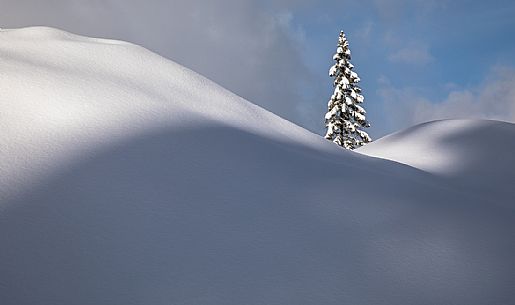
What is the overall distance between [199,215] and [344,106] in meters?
17.3

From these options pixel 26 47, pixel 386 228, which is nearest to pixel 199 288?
pixel 386 228

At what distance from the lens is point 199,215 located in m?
2.54

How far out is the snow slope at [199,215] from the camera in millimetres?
2033

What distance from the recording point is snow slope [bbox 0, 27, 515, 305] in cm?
203

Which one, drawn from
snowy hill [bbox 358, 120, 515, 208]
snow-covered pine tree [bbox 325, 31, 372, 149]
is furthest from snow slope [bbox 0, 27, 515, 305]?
snow-covered pine tree [bbox 325, 31, 372, 149]

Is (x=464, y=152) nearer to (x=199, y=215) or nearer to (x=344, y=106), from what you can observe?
(x=199, y=215)

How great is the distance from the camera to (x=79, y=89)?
12.4 feet

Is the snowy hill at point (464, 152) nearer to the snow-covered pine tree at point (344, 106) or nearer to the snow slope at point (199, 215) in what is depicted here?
the snow slope at point (199, 215)

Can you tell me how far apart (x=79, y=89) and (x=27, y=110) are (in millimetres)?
667

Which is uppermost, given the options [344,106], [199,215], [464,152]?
[344,106]

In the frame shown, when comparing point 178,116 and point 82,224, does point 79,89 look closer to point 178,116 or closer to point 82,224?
point 178,116

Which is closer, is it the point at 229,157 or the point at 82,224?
the point at 82,224

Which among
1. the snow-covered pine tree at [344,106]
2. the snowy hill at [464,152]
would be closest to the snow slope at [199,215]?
the snowy hill at [464,152]

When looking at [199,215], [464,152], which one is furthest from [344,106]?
[199,215]
